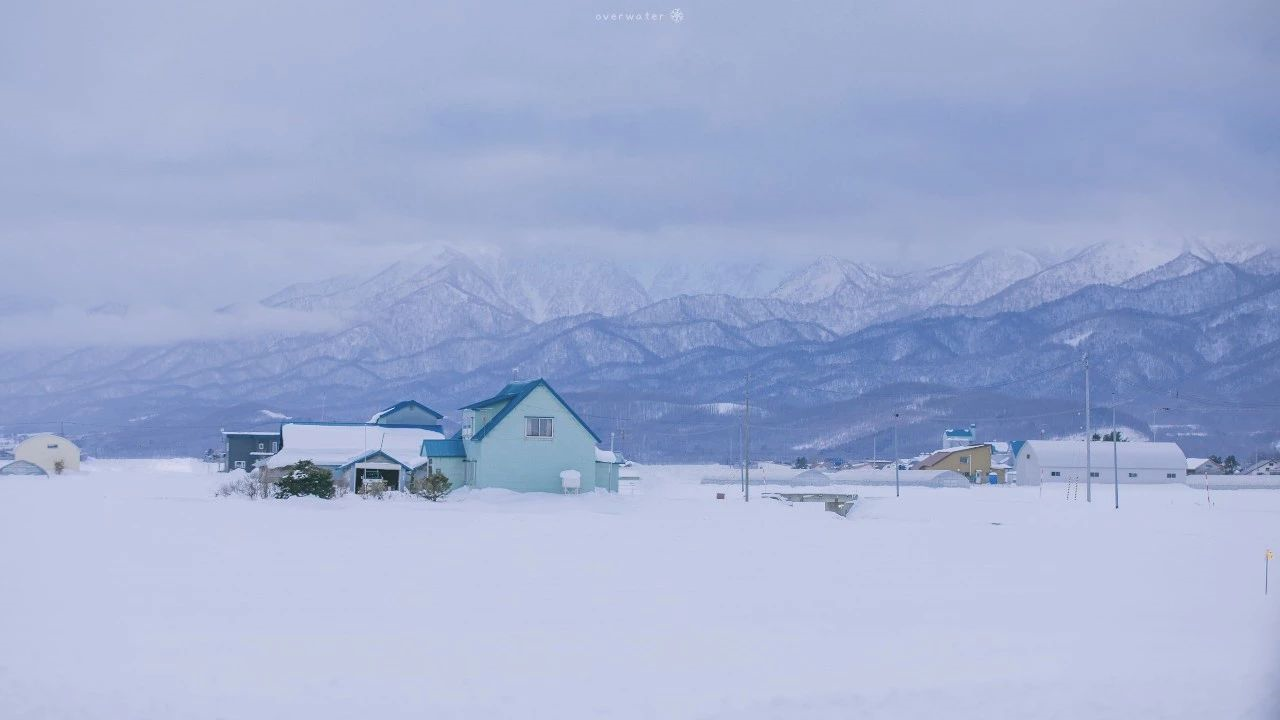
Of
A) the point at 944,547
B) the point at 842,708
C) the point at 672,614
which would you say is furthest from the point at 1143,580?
the point at 842,708

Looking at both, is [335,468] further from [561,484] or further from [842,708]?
[842,708]

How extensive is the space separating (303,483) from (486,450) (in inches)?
507

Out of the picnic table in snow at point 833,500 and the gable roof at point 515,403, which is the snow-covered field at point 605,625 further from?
the gable roof at point 515,403

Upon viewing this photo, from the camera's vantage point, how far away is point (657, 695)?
51.4ft

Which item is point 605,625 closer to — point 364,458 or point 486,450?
point 486,450

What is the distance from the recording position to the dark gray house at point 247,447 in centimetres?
8650

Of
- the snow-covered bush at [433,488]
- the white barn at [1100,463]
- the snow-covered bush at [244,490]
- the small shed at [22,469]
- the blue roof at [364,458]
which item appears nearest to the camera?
the snow-covered bush at [244,490]

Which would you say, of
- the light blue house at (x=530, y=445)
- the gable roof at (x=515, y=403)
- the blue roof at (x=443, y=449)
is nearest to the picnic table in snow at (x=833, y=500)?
the light blue house at (x=530, y=445)

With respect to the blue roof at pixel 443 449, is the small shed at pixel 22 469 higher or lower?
lower

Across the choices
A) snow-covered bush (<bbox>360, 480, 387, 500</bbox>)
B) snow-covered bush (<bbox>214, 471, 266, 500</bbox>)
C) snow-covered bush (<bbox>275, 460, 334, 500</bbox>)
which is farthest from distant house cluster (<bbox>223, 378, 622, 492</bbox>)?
snow-covered bush (<bbox>275, 460, 334, 500</bbox>)

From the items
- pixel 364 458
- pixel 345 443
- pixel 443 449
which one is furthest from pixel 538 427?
pixel 345 443

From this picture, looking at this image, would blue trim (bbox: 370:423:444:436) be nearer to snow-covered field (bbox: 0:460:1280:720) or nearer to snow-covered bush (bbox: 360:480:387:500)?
snow-covered bush (bbox: 360:480:387:500)

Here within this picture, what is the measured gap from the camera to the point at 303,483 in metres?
49.6

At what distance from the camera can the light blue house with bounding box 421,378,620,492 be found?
2413 inches
